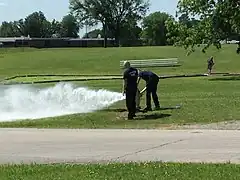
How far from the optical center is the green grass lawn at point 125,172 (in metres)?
9.11

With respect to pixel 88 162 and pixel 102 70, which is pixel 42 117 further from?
pixel 102 70

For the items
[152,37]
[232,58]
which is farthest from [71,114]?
[152,37]

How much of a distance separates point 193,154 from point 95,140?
314cm

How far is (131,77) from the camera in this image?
65.4 ft

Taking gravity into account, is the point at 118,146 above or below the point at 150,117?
above

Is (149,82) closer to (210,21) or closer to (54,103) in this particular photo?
(54,103)

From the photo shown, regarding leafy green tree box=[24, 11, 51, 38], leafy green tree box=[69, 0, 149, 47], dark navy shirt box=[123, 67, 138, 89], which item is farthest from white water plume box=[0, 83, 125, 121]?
leafy green tree box=[24, 11, 51, 38]

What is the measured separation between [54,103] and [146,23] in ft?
431

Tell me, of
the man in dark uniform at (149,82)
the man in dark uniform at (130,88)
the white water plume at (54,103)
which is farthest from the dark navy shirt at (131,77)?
the white water plume at (54,103)

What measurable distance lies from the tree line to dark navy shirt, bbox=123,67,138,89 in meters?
27.2

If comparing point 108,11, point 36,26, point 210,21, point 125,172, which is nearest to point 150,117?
point 125,172

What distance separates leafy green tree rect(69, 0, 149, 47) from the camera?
141m

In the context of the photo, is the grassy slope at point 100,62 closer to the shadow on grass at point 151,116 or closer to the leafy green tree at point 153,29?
the shadow on grass at point 151,116

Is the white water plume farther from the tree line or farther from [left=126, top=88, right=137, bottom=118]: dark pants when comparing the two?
the tree line
